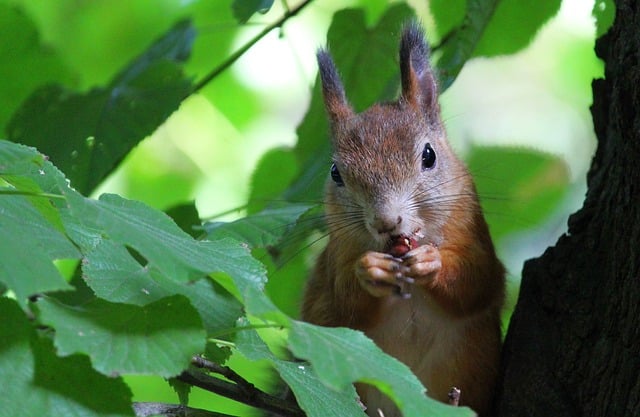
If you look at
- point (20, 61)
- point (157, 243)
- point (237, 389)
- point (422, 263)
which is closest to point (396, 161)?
point (422, 263)

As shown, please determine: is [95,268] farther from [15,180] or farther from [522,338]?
[522,338]

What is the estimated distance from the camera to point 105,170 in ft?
5.29

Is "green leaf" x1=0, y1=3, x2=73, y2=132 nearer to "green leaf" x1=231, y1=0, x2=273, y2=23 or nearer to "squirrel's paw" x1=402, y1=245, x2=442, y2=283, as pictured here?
"green leaf" x1=231, y1=0, x2=273, y2=23

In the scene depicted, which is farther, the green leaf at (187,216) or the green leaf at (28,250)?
the green leaf at (187,216)

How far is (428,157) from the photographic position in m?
1.74

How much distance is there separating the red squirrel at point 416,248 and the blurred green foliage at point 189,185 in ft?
0.24

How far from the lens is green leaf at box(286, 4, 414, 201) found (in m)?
1.76

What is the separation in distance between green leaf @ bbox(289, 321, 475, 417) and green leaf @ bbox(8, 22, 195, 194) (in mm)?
826

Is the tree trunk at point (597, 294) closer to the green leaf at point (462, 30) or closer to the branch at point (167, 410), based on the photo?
the green leaf at point (462, 30)

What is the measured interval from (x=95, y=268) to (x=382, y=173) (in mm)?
778

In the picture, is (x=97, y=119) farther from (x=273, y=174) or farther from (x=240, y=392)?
(x=240, y=392)

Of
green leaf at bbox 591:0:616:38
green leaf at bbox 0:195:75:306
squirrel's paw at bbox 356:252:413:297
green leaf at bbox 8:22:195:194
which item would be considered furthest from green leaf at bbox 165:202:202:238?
green leaf at bbox 591:0:616:38

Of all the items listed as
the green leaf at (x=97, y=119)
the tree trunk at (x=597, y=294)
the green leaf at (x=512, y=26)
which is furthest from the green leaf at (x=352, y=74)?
the tree trunk at (x=597, y=294)

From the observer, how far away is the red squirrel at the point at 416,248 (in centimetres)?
166
